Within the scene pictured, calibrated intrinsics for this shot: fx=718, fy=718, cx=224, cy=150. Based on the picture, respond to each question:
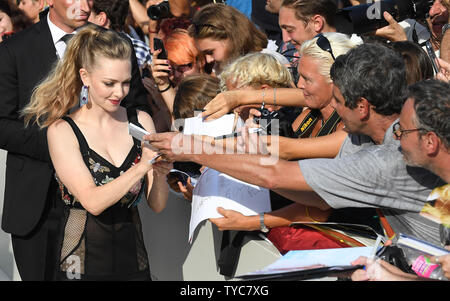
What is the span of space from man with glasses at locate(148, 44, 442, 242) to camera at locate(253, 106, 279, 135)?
0.42 meters

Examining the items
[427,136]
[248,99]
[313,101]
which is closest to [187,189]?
[248,99]

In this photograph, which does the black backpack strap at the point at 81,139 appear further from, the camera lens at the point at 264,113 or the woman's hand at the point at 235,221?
Result: the camera lens at the point at 264,113

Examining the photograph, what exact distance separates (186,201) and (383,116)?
1.54 m

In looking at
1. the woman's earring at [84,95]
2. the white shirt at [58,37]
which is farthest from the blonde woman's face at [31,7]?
the woman's earring at [84,95]

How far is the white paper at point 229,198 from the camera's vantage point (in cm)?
348

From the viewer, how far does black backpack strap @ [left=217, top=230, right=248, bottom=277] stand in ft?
11.8

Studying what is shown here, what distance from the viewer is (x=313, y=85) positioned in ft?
11.9

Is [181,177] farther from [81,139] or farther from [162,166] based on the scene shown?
[81,139]

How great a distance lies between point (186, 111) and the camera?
413 centimetres

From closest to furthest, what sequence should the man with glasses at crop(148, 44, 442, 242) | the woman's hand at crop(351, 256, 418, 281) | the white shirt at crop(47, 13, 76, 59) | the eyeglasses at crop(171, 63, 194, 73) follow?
the woman's hand at crop(351, 256, 418, 281) < the man with glasses at crop(148, 44, 442, 242) < the white shirt at crop(47, 13, 76, 59) < the eyeglasses at crop(171, 63, 194, 73)

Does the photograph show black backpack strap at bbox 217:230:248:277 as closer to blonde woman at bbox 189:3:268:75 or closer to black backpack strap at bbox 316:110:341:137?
black backpack strap at bbox 316:110:341:137

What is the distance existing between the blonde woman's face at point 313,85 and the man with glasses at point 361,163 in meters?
0.41

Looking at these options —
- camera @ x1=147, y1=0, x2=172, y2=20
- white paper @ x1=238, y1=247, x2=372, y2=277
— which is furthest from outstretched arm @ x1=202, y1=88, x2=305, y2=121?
camera @ x1=147, y1=0, x2=172, y2=20
